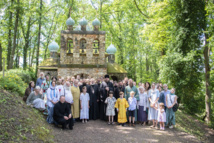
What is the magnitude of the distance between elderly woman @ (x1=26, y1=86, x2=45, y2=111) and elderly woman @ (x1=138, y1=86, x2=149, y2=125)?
14.2 ft

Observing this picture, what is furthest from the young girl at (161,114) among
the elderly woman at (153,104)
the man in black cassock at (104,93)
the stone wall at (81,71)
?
the stone wall at (81,71)

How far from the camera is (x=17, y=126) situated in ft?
17.7

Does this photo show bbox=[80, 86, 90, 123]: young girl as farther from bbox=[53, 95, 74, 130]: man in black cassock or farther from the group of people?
bbox=[53, 95, 74, 130]: man in black cassock

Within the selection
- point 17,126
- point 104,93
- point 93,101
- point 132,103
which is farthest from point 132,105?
point 17,126

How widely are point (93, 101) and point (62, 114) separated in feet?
6.63

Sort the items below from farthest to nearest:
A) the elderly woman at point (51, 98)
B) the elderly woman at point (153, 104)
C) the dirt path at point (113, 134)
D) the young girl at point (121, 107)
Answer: the elderly woman at point (153, 104) < the young girl at point (121, 107) < the elderly woman at point (51, 98) < the dirt path at point (113, 134)

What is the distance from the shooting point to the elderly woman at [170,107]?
26.5ft

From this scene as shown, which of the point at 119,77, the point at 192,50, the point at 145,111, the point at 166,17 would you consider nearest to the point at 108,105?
the point at 145,111

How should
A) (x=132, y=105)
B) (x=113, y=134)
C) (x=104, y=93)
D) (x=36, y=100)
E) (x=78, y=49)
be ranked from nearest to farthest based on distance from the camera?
1. (x=113, y=134)
2. (x=36, y=100)
3. (x=132, y=105)
4. (x=104, y=93)
5. (x=78, y=49)

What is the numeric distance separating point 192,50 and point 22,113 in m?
12.2

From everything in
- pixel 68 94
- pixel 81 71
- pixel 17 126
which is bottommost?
pixel 17 126

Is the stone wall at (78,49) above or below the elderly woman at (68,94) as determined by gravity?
above

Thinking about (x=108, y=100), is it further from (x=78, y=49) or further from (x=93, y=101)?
(x=78, y=49)

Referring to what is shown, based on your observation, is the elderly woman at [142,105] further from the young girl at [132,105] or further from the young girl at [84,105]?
the young girl at [84,105]
